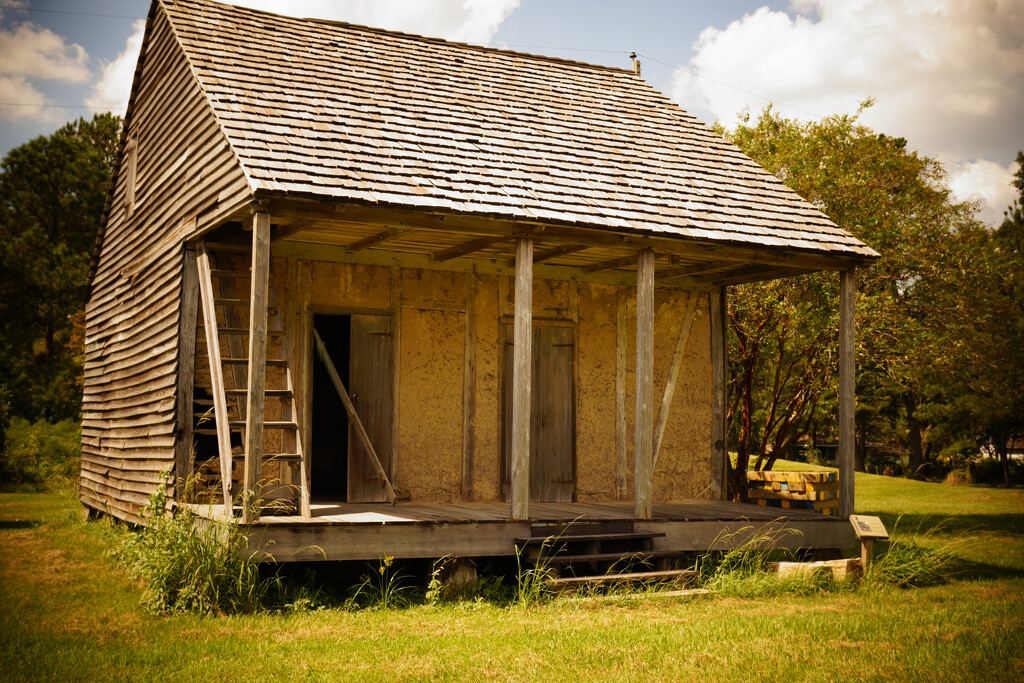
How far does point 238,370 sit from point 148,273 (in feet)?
7.77

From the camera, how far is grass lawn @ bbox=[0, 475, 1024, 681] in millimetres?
5750

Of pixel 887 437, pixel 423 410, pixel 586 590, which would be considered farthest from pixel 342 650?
pixel 887 437

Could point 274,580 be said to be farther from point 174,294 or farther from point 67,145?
point 67,145

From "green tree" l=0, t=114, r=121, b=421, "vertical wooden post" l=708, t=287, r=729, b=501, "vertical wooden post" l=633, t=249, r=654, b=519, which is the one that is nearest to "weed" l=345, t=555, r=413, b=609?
"vertical wooden post" l=633, t=249, r=654, b=519

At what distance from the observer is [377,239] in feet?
32.1

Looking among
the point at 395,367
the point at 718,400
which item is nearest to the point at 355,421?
the point at 395,367

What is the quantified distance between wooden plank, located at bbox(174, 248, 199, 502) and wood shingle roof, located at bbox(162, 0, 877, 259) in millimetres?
2009

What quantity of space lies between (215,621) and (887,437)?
3471 cm

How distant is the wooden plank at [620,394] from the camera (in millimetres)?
11992

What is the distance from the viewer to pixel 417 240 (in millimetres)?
10156

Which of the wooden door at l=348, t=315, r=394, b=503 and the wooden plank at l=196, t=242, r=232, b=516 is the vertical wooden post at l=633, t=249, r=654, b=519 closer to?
the wooden door at l=348, t=315, r=394, b=503

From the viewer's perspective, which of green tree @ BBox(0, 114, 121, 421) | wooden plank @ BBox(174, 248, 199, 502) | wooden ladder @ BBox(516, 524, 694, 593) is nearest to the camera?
wooden ladder @ BBox(516, 524, 694, 593)

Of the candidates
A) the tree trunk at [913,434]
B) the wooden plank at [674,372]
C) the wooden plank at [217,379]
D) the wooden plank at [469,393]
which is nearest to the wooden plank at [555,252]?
the wooden plank at [469,393]

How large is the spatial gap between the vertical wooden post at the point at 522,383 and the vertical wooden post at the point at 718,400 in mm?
4710
